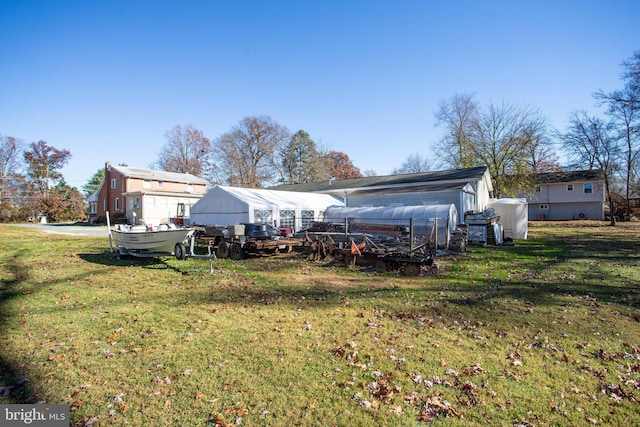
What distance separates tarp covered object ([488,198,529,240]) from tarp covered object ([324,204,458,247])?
18.1 ft

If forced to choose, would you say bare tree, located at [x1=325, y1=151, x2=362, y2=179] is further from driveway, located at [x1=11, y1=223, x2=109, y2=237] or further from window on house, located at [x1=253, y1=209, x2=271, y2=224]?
window on house, located at [x1=253, y1=209, x2=271, y2=224]

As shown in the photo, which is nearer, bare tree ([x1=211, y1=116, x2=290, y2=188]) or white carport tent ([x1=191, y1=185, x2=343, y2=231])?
white carport tent ([x1=191, y1=185, x2=343, y2=231])

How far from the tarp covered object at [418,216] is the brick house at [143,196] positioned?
22.8 meters

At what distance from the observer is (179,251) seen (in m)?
11.8

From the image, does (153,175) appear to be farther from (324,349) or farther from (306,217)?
(324,349)

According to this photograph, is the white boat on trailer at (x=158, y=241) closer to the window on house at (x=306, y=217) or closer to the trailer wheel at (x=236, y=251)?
the trailer wheel at (x=236, y=251)

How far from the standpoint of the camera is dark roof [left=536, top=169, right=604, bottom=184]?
41.2 metres

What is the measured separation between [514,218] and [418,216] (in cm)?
844

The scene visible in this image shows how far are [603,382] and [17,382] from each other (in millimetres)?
7316

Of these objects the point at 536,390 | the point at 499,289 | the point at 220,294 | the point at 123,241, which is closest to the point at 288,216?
the point at 123,241

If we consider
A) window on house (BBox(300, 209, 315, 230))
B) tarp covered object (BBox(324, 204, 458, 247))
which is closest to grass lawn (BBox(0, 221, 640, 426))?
tarp covered object (BBox(324, 204, 458, 247))

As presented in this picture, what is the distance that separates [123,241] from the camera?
1284 cm

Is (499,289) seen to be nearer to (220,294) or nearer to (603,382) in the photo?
(603,382)

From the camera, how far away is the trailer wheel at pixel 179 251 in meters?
11.7
